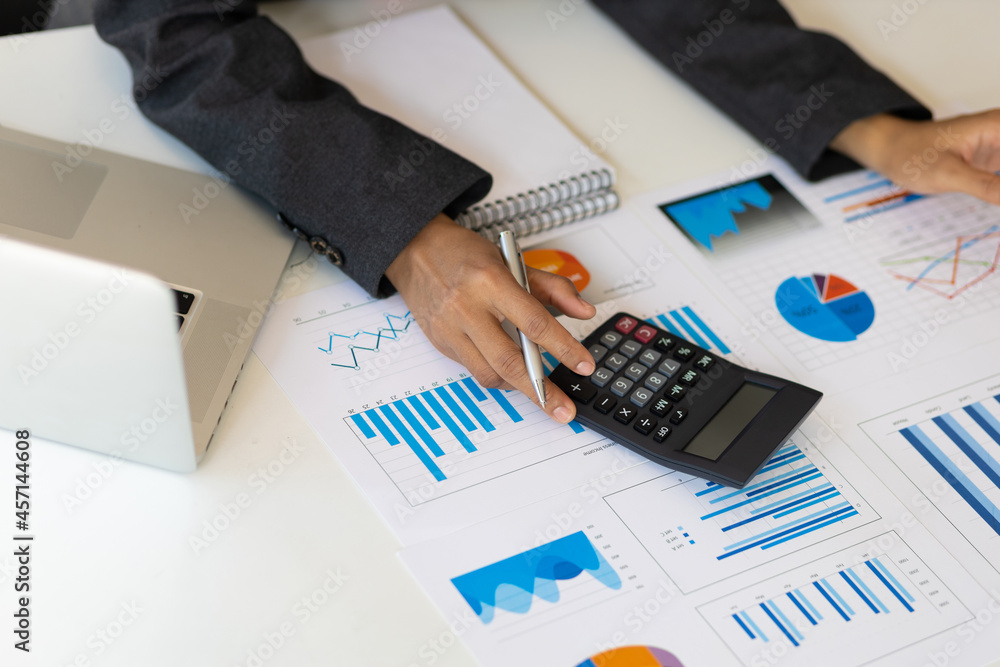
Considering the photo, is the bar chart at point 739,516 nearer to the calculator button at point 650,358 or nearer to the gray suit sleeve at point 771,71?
the calculator button at point 650,358

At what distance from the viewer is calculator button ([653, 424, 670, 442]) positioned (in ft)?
2.36

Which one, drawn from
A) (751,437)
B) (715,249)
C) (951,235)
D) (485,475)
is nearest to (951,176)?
(951,235)

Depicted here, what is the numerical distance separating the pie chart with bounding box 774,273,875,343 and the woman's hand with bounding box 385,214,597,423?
0.22 meters

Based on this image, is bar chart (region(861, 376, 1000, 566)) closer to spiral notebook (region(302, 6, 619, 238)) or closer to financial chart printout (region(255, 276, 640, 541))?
financial chart printout (region(255, 276, 640, 541))

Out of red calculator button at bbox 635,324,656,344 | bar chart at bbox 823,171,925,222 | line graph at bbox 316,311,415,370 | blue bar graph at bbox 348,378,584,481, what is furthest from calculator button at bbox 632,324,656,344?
bar chart at bbox 823,171,925,222

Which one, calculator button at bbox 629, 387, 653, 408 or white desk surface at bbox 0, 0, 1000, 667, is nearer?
white desk surface at bbox 0, 0, 1000, 667

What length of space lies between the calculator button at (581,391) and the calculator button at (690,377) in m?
0.08

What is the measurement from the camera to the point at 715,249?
926 mm

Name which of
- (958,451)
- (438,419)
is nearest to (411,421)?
(438,419)

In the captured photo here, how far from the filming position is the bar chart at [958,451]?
72 cm

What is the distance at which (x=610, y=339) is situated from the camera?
2.61 ft

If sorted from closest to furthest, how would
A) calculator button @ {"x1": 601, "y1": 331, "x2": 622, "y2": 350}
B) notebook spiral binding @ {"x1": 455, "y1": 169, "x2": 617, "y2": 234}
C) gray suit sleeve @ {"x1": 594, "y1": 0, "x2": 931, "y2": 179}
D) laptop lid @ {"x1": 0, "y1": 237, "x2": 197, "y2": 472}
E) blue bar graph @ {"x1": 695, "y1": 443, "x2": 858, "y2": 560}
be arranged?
1. laptop lid @ {"x1": 0, "y1": 237, "x2": 197, "y2": 472}
2. blue bar graph @ {"x1": 695, "y1": 443, "x2": 858, "y2": 560}
3. calculator button @ {"x1": 601, "y1": 331, "x2": 622, "y2": 350}
4. notebook spiral binding @ {"x1": 455, "y1": 169, "x2": 617, "y2": 234}
5. gray suit sleeve @ {"x1": 594, "y1": 0, "x2": 931, "y2": 179}

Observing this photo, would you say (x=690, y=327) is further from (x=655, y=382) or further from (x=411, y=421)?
(x=411, y=421)

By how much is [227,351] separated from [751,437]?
441 millimetres
